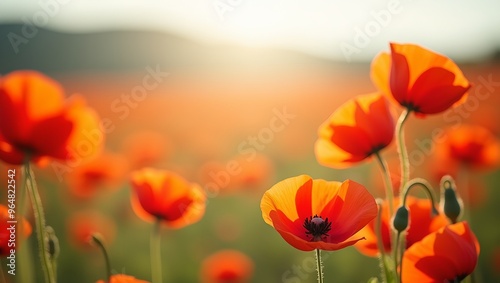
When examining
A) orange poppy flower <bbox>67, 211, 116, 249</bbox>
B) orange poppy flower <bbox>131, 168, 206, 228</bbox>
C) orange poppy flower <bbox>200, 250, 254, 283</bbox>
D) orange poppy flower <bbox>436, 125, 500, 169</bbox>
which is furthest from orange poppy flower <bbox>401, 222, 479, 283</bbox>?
orange poppy flower <bbox>67, 211, 116, 249</bbox>

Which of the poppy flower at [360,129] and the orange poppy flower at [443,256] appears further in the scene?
the poppy flower at [360,129]

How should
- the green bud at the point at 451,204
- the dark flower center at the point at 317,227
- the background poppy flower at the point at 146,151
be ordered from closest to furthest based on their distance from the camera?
the dark flower center at the point at 317,227
the green bud at the point at 451,204
the background poppy flower at the point at 146,151

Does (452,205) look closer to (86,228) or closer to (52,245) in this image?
(52,245)

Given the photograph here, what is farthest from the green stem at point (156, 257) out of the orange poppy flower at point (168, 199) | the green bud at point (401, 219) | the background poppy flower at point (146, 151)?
the background poppy flower at point (146, 151)

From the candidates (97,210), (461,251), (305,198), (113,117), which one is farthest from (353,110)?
(113,117)

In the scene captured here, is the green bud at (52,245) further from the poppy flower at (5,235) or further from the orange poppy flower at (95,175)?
the orange poppy flower at (95,175)

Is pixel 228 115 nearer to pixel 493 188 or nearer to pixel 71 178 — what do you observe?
pixel 493 188

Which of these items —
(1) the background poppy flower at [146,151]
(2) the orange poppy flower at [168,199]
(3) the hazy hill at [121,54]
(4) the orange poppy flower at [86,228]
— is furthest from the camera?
(3) the hazy hill at [121,54]

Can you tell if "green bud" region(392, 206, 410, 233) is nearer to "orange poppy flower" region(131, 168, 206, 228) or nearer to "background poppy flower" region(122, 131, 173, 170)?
"orange poppy flower" region(131, 168, 206, 228)

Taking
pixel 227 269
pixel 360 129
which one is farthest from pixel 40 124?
pixel 227 269
